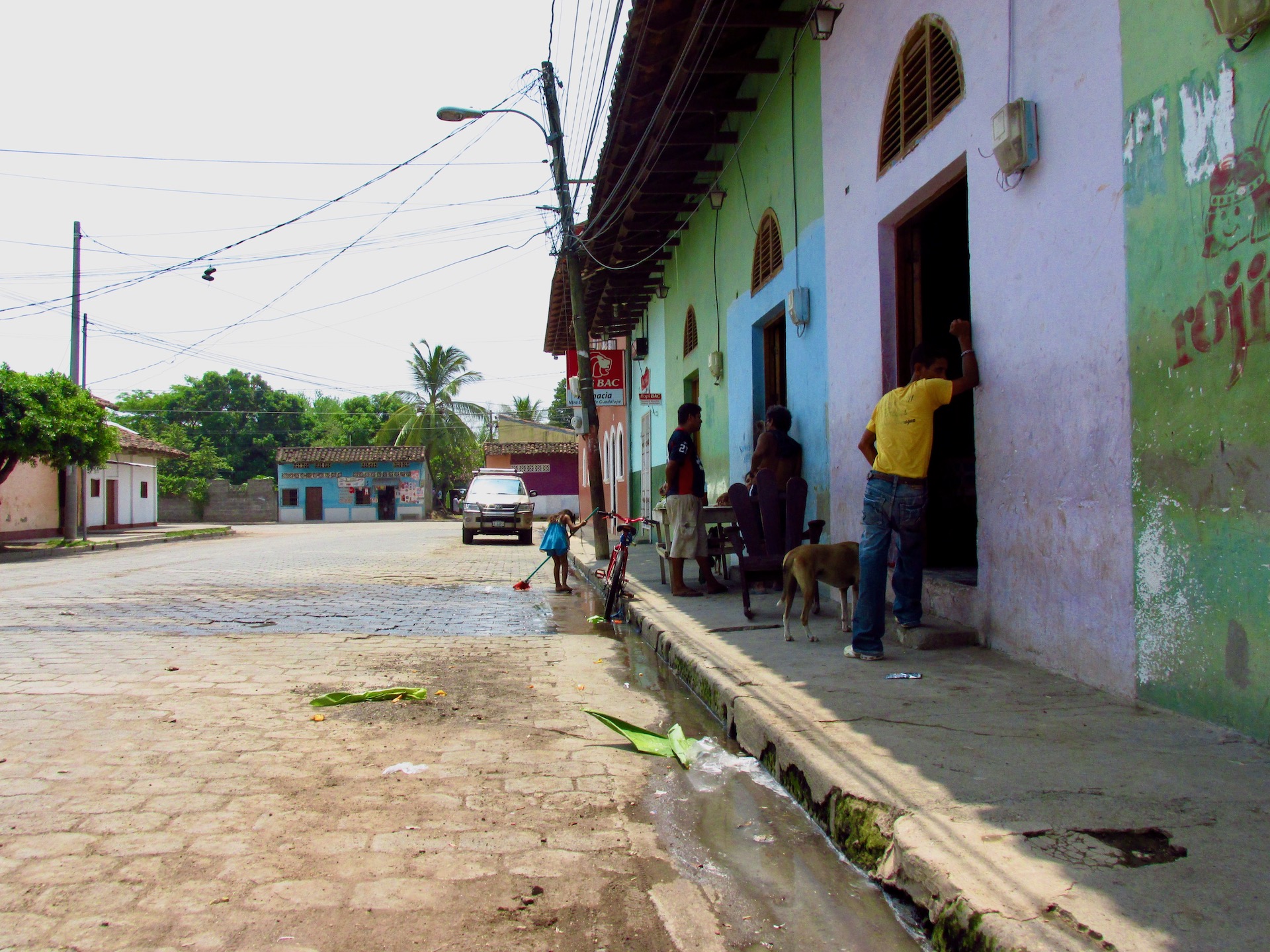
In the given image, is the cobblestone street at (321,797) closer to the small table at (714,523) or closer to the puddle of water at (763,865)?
the puddle of water at (763,865)

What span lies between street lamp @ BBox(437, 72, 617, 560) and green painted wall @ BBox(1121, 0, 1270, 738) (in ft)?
36.4

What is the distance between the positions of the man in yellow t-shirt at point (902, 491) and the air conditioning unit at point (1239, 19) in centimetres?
214

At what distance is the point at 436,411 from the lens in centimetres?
4859

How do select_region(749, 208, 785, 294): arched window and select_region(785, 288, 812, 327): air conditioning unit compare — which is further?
select_region(749, 208, 785, 294): arched window

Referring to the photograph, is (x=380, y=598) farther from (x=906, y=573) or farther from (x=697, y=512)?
(x=906, y=573)

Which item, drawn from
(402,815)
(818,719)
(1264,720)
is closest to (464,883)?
(402,815)

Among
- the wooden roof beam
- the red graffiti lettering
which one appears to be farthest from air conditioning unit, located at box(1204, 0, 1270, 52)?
the wooden roof beam

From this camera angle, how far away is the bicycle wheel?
336 inches

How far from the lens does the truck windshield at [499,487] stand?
80.5 ft

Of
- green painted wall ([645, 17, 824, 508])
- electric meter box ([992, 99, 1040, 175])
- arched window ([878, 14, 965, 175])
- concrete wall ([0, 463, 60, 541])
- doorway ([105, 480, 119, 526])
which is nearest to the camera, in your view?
electric meter box ([992, 99, 1040, 175])

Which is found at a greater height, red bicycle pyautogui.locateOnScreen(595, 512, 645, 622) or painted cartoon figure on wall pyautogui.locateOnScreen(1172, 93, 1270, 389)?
painted cartoon figure on wall pyautogui.locateOnScreen(1172, 93, 1270, 389)

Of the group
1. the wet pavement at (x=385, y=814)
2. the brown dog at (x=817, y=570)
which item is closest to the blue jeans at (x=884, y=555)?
the brown dog at (x=817, y=570)

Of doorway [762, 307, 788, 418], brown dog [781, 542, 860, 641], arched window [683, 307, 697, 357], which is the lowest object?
brown dog [781, 542, 860, 641]

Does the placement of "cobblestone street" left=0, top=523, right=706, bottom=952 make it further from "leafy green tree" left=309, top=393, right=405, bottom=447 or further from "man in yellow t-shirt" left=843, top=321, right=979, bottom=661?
"leafy green tree" left=309, top=393, right=405, bottom=447
